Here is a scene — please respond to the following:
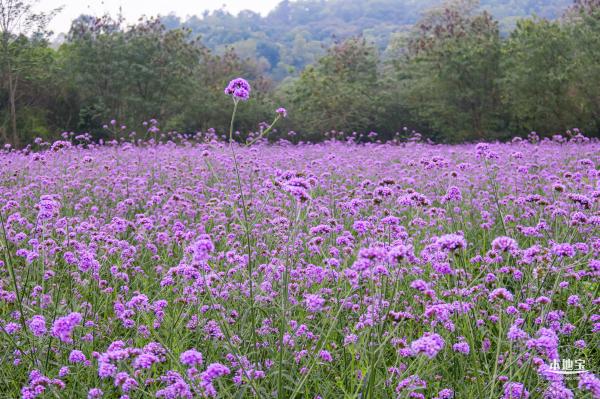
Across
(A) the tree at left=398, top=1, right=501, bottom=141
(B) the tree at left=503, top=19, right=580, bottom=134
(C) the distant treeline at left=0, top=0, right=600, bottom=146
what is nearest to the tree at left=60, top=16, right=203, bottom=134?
(C) the distant treeline at left=0, top=0, right=600, bottom=146

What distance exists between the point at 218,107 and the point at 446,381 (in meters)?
26.0

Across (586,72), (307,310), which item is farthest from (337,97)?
(307,310)

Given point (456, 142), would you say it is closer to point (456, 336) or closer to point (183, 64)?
point (183, 64)

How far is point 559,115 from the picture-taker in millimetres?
20812

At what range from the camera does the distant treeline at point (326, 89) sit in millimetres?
20250

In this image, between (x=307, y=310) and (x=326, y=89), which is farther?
(x=326, y=89)

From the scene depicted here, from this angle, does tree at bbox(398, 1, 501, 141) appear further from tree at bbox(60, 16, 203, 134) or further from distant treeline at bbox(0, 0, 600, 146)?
tree at bbox(60, 16, 203, 134)

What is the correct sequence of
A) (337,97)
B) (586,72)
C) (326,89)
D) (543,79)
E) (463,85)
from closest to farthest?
1. (586,72)
2. (543,79)
3. (463,85)
4. (337,97)
5. (326,89)

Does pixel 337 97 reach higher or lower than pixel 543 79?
lower

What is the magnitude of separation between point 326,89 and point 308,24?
115061 mm

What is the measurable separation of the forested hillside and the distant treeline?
56812 millimetres

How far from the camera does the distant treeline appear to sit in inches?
797

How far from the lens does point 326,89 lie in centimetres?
2736

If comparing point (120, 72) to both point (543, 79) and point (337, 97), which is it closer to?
point (337, 97)
